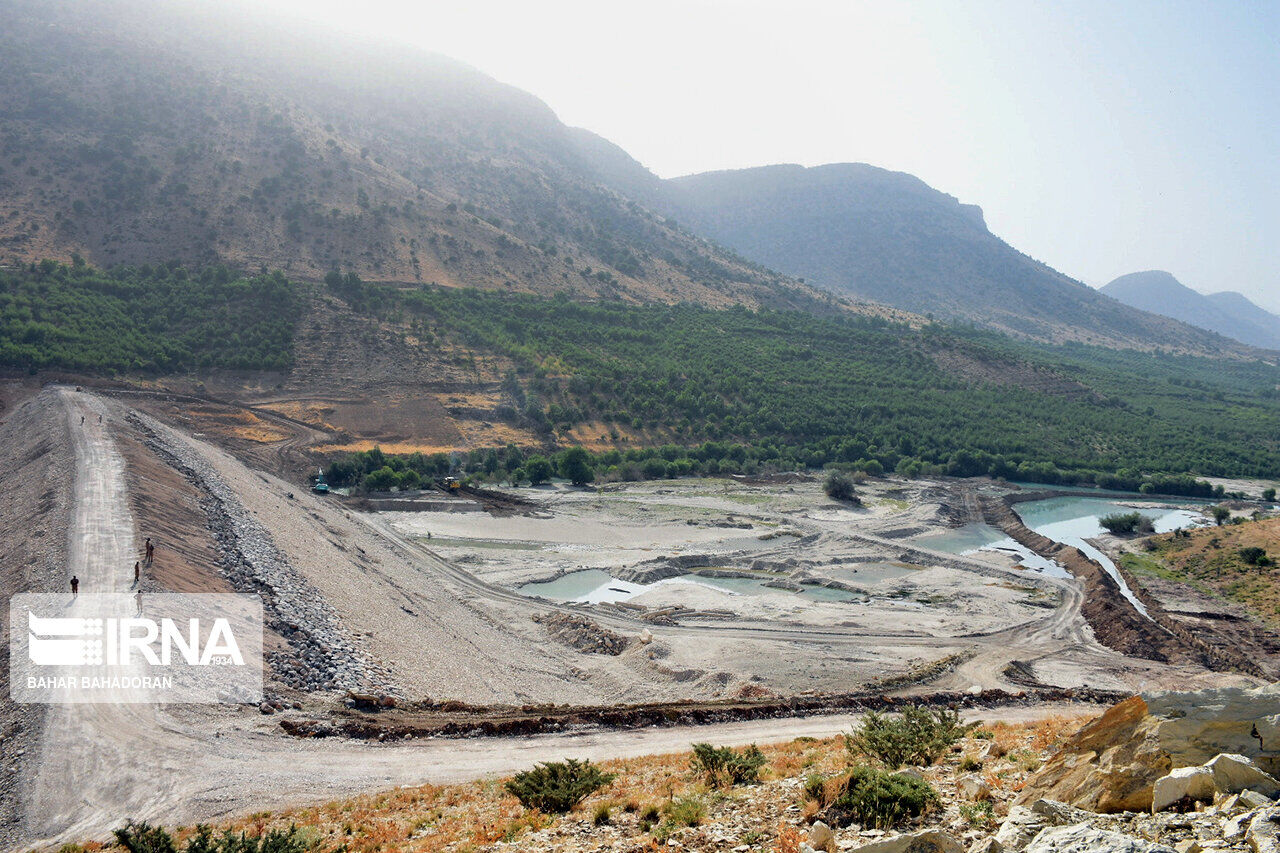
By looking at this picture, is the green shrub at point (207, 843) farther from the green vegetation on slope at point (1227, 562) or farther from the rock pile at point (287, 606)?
the green vegetation on slope at point (1227, 562)

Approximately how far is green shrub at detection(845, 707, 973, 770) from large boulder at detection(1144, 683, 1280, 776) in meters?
5.08

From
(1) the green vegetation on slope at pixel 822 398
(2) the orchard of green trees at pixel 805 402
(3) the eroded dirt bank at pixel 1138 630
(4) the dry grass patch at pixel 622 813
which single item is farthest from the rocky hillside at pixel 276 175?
(4) the dry grass patch at pixel 622 813

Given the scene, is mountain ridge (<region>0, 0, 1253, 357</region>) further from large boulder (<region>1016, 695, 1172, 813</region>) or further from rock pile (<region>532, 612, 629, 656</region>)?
large boulder (<region>1016, 695, 1172, 813</region>)

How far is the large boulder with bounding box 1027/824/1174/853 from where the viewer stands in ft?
19.1

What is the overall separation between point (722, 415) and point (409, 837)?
71428 millimetres

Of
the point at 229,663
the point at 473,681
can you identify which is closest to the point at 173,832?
the point at 229,663

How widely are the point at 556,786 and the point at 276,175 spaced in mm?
101678

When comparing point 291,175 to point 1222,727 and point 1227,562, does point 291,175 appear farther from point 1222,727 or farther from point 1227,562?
point 1222,727

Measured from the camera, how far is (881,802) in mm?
9312

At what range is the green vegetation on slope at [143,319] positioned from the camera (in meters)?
60.0

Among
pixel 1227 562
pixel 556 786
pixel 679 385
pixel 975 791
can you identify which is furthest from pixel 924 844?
pixel 679 385

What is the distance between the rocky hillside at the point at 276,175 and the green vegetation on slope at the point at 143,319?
5776 mm

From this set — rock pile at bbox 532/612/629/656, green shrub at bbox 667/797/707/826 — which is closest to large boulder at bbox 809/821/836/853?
green shrub at bbox 667/797/707/826

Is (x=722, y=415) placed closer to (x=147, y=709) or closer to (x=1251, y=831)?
(x=147, y=709)
